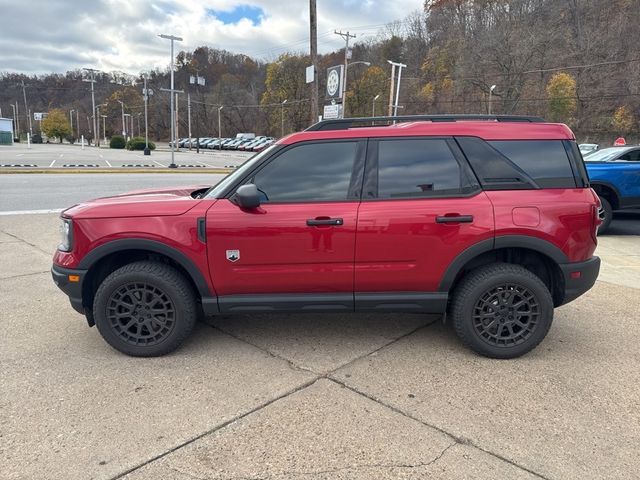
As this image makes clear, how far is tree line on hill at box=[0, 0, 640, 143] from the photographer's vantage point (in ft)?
170

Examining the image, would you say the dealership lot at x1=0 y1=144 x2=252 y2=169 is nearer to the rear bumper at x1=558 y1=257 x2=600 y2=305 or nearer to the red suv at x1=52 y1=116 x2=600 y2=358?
the red suv at x1=52 y1=116 x2=600 y2=358

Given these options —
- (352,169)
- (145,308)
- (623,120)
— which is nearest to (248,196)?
(352,169)

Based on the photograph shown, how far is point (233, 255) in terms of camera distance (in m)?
3.43

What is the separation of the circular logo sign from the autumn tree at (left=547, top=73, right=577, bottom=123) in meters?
39.9

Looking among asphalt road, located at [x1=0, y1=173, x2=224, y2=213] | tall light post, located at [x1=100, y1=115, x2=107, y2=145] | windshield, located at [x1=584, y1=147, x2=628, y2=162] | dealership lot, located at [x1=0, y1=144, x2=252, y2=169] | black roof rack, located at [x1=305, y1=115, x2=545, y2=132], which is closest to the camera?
black roof rack, located at [x1=305, y1=115, x2=545, y2=132]

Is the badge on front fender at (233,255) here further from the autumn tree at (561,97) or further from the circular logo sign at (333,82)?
the autumn tree at (561,97)

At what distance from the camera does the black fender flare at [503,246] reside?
11.3ft

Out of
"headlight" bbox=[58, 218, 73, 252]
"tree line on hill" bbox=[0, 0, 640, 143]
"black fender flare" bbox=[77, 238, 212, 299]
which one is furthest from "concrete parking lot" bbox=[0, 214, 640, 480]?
"tree line on hill" bbox=[0, 0, 640, 143]

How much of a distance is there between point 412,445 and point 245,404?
105cm

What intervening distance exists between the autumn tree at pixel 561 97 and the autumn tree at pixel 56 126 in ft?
298

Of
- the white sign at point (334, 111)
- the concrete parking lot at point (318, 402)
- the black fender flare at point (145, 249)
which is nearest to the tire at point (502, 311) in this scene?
the concrete parking lot at point (318, 402)

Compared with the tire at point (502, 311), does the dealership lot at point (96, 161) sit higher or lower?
higher

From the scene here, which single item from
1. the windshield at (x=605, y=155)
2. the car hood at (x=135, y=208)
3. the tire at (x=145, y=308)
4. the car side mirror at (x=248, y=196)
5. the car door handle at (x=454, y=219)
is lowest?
the tire at (x=145, y=308)

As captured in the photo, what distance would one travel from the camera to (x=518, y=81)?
184ft
